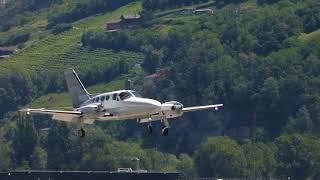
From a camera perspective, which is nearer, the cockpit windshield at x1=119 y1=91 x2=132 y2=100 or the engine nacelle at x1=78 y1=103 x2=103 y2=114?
the cockpit windshield at x1=119 y1=91 x2=132 y2=100

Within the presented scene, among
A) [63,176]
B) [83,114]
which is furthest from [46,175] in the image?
[83,114]

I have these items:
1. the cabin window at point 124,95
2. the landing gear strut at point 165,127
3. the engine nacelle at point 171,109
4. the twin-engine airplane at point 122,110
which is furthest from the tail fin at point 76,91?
the landing gear strut at point 165,127

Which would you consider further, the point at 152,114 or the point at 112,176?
the point at 112,176

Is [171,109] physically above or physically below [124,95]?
below

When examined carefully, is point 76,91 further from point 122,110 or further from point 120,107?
point 122,110

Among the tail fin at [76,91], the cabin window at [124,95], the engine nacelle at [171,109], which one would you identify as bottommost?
the tail fin at [76,91]

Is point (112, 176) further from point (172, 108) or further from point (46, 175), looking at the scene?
point (172, 108)

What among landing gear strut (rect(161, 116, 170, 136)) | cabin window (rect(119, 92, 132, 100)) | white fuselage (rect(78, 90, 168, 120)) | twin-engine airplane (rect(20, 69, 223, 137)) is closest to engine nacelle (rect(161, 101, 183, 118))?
twin-engine airplane (rect(20, 69, 223, 137))

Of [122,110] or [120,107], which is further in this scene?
[120,107]

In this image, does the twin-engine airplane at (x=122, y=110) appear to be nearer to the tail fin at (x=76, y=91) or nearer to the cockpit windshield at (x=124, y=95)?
the cockpit windshield at (x=124, y=95)

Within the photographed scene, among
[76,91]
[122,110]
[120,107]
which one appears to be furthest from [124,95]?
[76,91]

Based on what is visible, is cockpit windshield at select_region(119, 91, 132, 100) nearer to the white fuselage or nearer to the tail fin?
the white fuselage

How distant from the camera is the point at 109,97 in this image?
16075 cm

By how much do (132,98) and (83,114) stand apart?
4581mm
